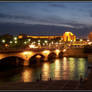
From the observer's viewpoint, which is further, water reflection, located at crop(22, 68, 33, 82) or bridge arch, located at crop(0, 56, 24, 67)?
bridge arch, located at crop(0, 56, 24, 67)

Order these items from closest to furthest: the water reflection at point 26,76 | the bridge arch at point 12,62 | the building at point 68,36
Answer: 1. the water reflection at point 26,76
2. the bridge arch at point 12,62
3. the building at point 68,36

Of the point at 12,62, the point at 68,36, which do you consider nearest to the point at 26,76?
the point at 12,62

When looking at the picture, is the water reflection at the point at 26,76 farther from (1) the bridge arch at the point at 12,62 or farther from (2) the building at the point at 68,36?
(2) the building at the point at 68,36

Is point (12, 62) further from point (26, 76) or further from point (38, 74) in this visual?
point (26, 76)

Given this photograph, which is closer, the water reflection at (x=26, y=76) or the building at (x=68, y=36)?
the water reflection at (x=26, y=76)

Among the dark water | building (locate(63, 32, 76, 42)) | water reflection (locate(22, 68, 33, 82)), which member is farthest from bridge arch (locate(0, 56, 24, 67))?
building (locate(63, 32, 76, 42))

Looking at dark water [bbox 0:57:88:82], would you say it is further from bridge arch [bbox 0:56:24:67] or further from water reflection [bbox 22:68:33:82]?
bridge arch [bbox 0:56:24:67]

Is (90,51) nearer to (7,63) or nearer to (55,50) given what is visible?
(55,50)

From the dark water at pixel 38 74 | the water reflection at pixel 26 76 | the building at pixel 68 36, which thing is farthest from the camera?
the building at pixel 68 36

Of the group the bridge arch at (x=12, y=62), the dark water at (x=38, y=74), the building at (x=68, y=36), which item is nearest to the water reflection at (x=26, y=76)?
the dark water at (x=38, y=74)

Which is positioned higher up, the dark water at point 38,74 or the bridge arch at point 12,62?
the dark water at point 38,74

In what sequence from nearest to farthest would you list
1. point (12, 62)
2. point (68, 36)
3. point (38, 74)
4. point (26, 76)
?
1. point (26, 76)
2. point (38, 74)
3. point (12, 62)
4. point (68, 36)

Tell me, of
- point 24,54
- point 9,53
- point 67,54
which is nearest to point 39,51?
point 24,54

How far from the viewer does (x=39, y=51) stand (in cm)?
4853
